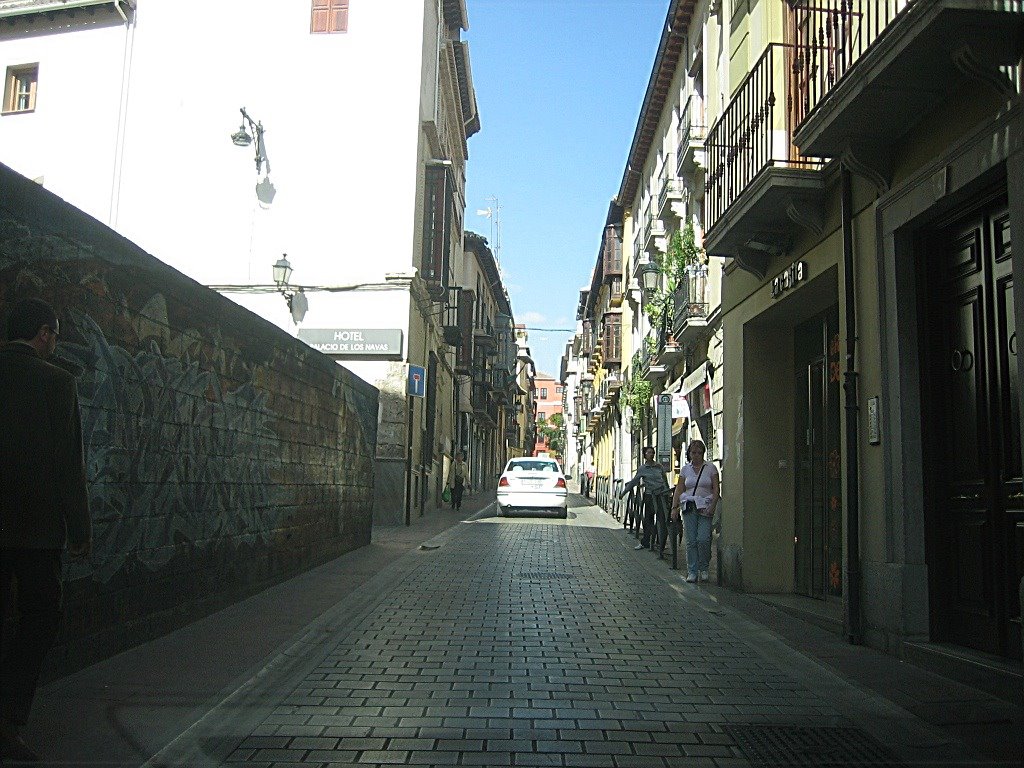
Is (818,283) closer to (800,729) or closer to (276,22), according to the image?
(800,729)

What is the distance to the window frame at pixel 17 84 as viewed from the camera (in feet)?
85.3

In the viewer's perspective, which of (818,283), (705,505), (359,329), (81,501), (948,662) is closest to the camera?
(81,501)

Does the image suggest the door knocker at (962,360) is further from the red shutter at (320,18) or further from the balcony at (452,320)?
the balcony at (452,320)

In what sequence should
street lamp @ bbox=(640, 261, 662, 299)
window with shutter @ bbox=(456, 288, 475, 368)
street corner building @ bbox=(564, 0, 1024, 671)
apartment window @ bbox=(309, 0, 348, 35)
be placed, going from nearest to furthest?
street corner building @ bbox=(564, 0, 1024, 671)
street lamp @ bbox=(640, 261, 662, 299)
apartment window @ bbox=(309, 0, 348, 35)
window with shutter @ bbox=(456, 288, 475, 368)

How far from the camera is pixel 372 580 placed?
36.2ft

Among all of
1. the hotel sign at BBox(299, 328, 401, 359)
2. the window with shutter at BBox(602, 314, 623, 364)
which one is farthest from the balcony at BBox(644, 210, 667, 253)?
the window with shutter at BBox(602, 314, 623, 364)

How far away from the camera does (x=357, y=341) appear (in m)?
23.0

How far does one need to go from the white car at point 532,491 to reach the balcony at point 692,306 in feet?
22.8

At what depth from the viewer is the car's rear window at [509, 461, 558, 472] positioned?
26.5 m

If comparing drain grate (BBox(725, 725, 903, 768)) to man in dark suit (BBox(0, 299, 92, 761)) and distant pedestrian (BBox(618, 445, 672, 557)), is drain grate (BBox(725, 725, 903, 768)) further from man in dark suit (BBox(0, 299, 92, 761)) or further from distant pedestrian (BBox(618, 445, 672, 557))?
distant pedestrian (BBox(618, 445, 672, 557))

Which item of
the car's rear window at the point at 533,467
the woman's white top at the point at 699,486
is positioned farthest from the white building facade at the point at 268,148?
the woman's white top at the point at 699,486

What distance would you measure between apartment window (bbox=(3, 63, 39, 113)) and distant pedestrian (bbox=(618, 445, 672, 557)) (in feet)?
65.2

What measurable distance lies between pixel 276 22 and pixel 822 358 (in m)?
18.8

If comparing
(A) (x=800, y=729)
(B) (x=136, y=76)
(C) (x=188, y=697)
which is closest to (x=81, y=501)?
(C) (x=188, y=697)
